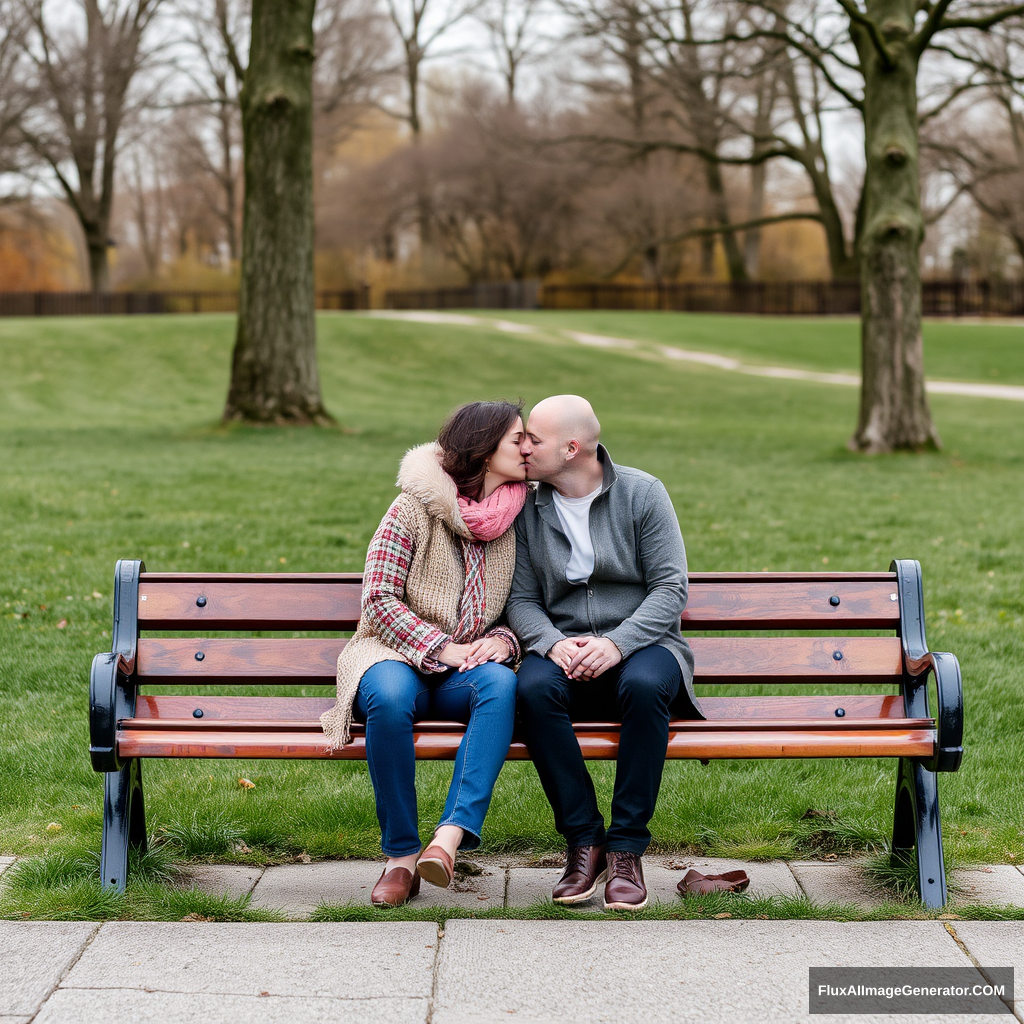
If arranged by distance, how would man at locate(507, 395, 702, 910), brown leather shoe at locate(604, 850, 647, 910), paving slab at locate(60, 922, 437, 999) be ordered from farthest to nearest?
man at locate(507, 395, 702, 910), brown leather shoe at locate(604, 850, 647, 910), paving slab at locate(60, 922, 437, 999)

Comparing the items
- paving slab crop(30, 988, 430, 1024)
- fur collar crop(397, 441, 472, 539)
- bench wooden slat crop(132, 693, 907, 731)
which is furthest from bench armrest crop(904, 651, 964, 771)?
paving slab crop(30, 988, 430, 1024)

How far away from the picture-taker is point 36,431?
49.4 feet

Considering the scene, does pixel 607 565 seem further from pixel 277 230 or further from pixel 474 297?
pixel 474 297

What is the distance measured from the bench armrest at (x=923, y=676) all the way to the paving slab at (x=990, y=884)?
0.35 metres

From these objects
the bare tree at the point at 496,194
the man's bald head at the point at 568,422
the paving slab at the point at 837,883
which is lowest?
the paving slab at the point at 837,883

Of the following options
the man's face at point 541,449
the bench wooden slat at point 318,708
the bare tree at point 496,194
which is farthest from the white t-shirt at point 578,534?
the bare tree at point 496,194

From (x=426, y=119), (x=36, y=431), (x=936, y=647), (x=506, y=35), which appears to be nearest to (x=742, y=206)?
(x=506, y=35)

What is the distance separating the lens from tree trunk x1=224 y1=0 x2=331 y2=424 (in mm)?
13531

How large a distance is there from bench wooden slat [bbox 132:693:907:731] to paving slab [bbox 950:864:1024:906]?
0.47m

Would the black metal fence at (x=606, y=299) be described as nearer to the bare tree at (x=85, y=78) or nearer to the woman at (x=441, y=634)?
the bare tree at (x=85, y=78)

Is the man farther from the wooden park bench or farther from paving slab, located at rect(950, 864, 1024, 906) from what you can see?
paving slab, located at rect(950, 864, 1024, 906)

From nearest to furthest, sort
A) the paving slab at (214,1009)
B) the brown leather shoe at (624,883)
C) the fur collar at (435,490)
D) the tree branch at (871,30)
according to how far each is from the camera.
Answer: the paving slab at (214,1009), the brown leather shoe at (624,883), the fur collar at (435,490), the tree branch at (871,30)

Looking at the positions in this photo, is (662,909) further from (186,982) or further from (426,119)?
(426,119)

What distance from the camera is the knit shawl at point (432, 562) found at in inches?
138
